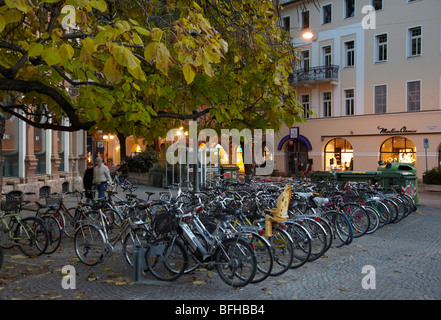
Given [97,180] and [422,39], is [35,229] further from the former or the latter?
[422,39]

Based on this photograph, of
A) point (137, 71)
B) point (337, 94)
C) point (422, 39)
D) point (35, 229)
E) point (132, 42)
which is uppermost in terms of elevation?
point (422, 39)

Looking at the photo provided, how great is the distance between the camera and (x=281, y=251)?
20.7 feet

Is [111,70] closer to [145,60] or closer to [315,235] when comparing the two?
[145,60]

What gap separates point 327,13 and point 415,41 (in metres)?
6.97

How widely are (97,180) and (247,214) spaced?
5.88 metres

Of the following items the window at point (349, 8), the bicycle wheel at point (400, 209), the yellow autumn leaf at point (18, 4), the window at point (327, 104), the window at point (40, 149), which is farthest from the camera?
the window at point (327, 104)

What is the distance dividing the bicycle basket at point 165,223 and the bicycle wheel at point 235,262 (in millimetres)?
723

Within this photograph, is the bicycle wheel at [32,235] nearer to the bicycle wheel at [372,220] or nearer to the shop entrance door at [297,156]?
the bicycle wheel at [372,220]

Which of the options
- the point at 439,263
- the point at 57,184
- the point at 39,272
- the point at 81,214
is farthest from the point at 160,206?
the point at 57,184

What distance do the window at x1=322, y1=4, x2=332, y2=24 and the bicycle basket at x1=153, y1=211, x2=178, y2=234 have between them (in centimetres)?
2777

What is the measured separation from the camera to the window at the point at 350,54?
2916cm

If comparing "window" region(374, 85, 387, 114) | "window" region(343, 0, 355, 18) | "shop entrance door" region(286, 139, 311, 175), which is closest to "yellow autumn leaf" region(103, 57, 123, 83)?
"window" region(374, 85, 387, 114)

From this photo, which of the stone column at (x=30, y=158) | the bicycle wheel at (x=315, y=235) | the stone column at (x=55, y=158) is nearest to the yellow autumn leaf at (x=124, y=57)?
the bicycle wheel at (x=315, y=235)

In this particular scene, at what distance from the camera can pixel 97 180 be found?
38.3 ft
